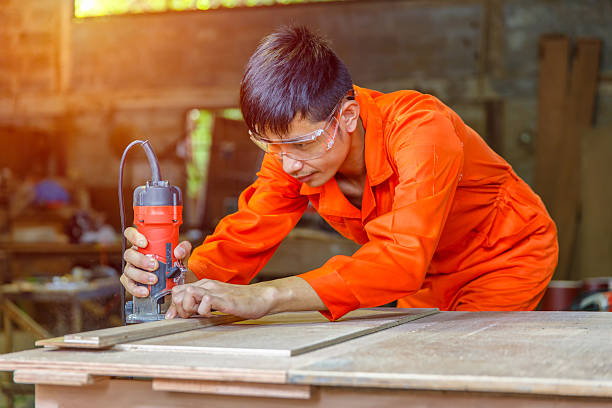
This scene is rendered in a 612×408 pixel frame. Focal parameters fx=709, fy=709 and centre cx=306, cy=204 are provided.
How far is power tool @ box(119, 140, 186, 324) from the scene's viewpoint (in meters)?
1.76

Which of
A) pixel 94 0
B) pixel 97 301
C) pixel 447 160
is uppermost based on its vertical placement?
pixel 94 0

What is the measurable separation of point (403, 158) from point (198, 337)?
2.23 feet

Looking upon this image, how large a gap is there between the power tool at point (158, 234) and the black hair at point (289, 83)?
0.92 ft

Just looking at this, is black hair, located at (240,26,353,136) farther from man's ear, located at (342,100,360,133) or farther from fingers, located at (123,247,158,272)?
fingers, located at (123,247,158,272)

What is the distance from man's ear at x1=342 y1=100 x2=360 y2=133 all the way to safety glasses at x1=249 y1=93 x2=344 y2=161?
31 mm

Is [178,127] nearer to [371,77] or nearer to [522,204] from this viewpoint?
[371,77]

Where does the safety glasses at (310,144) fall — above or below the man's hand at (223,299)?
above

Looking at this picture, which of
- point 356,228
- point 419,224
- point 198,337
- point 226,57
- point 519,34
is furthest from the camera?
point 226,57

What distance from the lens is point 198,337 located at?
1519 millimetres

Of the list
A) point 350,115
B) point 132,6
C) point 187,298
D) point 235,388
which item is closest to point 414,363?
point 235,388

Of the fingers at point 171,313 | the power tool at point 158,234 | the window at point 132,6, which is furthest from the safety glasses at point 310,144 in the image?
the window at point 132,6

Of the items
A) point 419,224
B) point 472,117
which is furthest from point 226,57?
point 419,224

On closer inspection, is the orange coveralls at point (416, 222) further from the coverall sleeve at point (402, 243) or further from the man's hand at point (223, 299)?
the man's hand at point (223, 299)

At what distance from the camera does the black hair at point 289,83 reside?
5.80 feet
